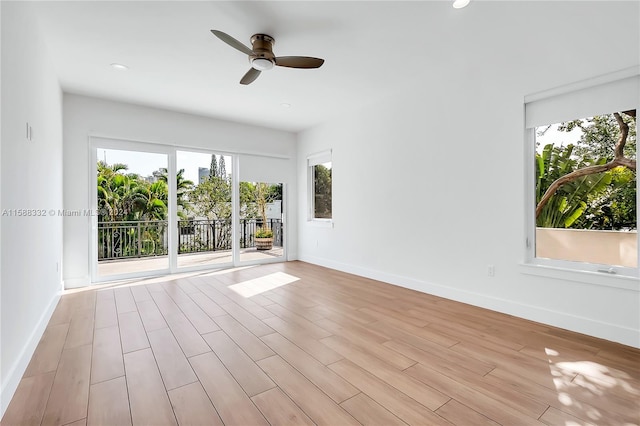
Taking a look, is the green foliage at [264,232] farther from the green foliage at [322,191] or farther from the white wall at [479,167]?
the white wall at [479,167]

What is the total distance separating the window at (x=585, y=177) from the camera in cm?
248

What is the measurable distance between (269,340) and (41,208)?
242 centimetres

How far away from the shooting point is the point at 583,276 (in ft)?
8.52

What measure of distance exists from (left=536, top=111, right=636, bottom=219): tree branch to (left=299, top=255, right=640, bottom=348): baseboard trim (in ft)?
3.38

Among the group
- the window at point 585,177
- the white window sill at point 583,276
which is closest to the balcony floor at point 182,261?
the white window sill at point 583,276

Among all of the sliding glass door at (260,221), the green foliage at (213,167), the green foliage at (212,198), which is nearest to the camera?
A: the green foliage at (212,198)

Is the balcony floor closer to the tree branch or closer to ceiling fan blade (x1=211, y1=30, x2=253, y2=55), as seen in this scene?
ceiling fan blade (x1=211, y1=30, x2=253, y2=55)

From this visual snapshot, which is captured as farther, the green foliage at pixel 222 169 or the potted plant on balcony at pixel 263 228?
the potted plant on balcony at pixel 263 228

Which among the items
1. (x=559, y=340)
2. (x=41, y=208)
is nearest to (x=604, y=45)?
(x=559, y=340)

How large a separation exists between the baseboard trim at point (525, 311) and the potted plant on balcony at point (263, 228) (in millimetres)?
2404

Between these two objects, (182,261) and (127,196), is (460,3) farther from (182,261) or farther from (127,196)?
(182,261)

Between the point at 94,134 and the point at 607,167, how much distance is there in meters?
6.09

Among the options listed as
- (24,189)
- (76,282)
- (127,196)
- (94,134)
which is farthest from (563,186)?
(76,282)

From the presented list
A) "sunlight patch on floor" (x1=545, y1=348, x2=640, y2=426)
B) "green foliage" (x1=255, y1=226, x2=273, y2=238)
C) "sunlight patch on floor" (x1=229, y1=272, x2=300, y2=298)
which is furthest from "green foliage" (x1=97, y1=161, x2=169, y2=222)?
"sunlight patch on floor" (x1=545, y1=348, x2=640, y2=426)
